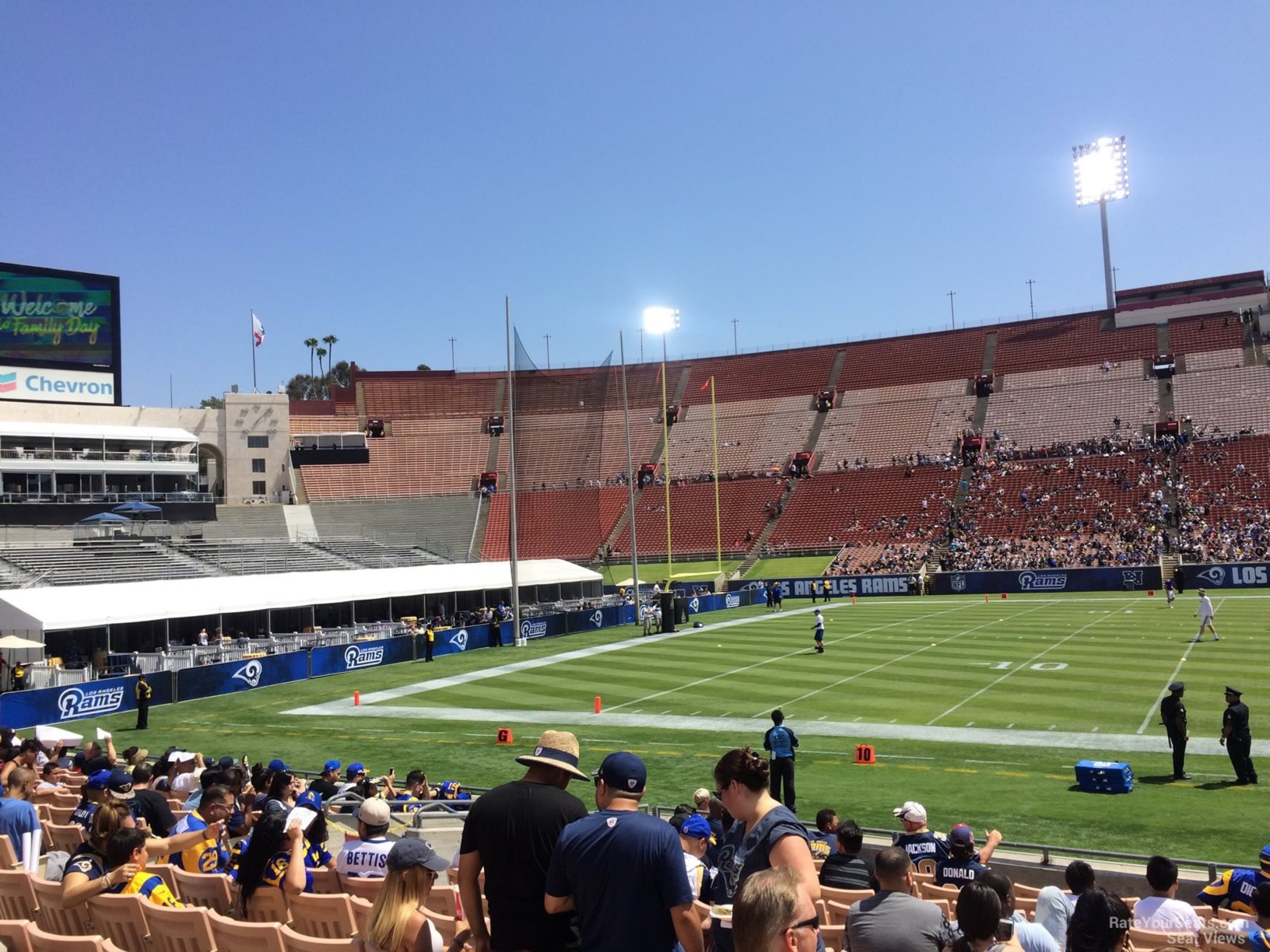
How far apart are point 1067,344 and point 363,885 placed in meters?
81.9

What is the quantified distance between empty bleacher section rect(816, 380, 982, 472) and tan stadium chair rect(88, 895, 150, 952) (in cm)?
7211

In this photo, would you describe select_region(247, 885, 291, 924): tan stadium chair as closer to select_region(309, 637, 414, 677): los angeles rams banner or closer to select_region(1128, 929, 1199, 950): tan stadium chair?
select_region(1128, 929, 1199, 950): tan stadium chair

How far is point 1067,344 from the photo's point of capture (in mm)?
80000

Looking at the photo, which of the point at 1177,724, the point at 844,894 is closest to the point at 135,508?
the point at 1177,724

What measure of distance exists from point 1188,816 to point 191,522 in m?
56.5

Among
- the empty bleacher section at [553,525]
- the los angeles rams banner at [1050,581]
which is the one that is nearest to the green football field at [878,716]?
the los angeles rams banner at [1050,581]

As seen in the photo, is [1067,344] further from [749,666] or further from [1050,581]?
[749,666]

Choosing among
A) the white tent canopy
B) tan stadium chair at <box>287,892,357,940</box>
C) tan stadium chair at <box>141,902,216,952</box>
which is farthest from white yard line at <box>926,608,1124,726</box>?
the white tent canopy

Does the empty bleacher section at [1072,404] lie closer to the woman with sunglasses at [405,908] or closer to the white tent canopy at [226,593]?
the white tent canopy at [226,593]

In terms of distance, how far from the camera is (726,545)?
238 ft

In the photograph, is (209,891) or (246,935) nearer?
(246,935)

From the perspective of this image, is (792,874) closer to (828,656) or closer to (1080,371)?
(828,656)

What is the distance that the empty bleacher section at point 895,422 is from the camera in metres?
76.1

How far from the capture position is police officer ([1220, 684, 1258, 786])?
1499 centimetres
